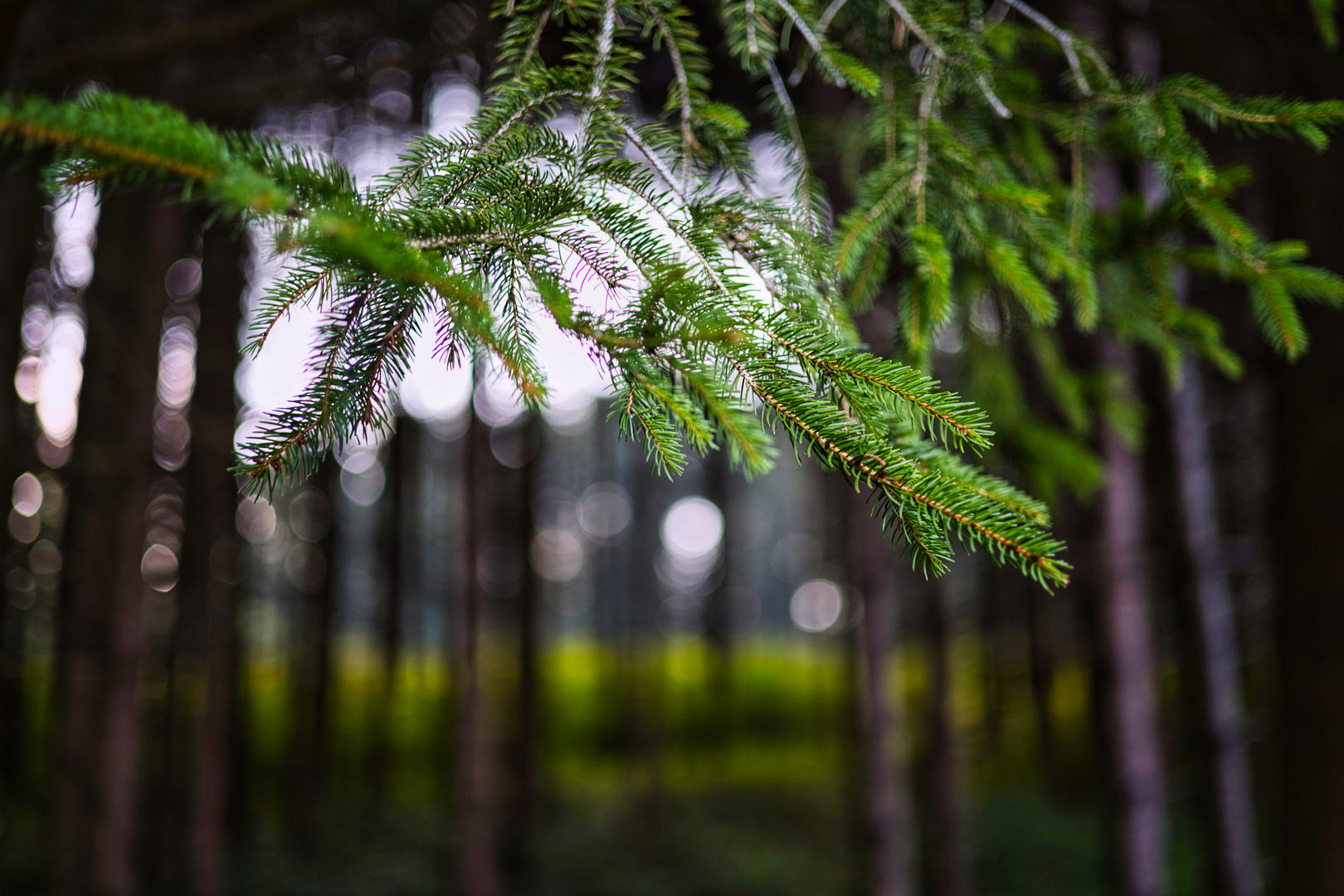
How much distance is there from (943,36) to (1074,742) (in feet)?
52.7

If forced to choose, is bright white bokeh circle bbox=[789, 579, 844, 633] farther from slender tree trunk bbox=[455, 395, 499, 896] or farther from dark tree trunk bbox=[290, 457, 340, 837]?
slender tree trunk bbox=[455, 395, 499, 896]

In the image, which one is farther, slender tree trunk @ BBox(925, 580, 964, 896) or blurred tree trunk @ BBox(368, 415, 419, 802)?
blurred tree trunk @ BBox(368, 415, 419, 802)

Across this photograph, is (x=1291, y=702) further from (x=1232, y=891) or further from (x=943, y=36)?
(x=943, y=36)

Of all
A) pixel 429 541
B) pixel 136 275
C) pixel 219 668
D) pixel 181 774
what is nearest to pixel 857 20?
pixel 136 275

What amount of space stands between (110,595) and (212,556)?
2824 millimetres

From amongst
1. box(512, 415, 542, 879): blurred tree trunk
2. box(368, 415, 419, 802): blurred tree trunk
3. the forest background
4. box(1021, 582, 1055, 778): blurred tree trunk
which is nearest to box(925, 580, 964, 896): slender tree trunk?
the forest background

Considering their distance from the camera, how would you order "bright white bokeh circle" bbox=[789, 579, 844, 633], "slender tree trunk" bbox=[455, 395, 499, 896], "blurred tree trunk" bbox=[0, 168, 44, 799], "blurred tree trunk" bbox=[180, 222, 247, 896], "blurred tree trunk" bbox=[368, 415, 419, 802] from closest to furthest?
"blurred tree trunk" bbox=[0, 168, 44, 799]
"slender tree trunk" bbox=[455, 395, 499, 896]
"blurred tree trunk" bbox=[180, 222, 247, 896]
"blurred tree trunk" bbox=[368, 415, 419, 802]
"bright white bokeh circle" bbox=[789, 579, 844, 633]

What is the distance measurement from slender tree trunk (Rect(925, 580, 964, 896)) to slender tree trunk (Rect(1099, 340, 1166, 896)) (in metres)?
2.56

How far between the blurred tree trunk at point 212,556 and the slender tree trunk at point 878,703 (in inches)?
229

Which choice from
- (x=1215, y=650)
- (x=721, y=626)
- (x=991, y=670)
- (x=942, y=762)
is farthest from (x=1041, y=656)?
(x=1215, y=650)

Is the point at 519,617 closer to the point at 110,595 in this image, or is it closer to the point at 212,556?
the point at 212,556

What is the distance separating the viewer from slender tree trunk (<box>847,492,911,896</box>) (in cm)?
404

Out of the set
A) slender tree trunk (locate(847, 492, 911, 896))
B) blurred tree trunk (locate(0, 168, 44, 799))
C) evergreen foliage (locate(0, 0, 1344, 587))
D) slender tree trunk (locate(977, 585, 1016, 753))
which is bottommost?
slender tree trunk (locate(977, 585, 1016, 753))

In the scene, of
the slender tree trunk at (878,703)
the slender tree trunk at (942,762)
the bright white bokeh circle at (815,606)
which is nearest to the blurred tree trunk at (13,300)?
the slender tree trunk at (878,703)
